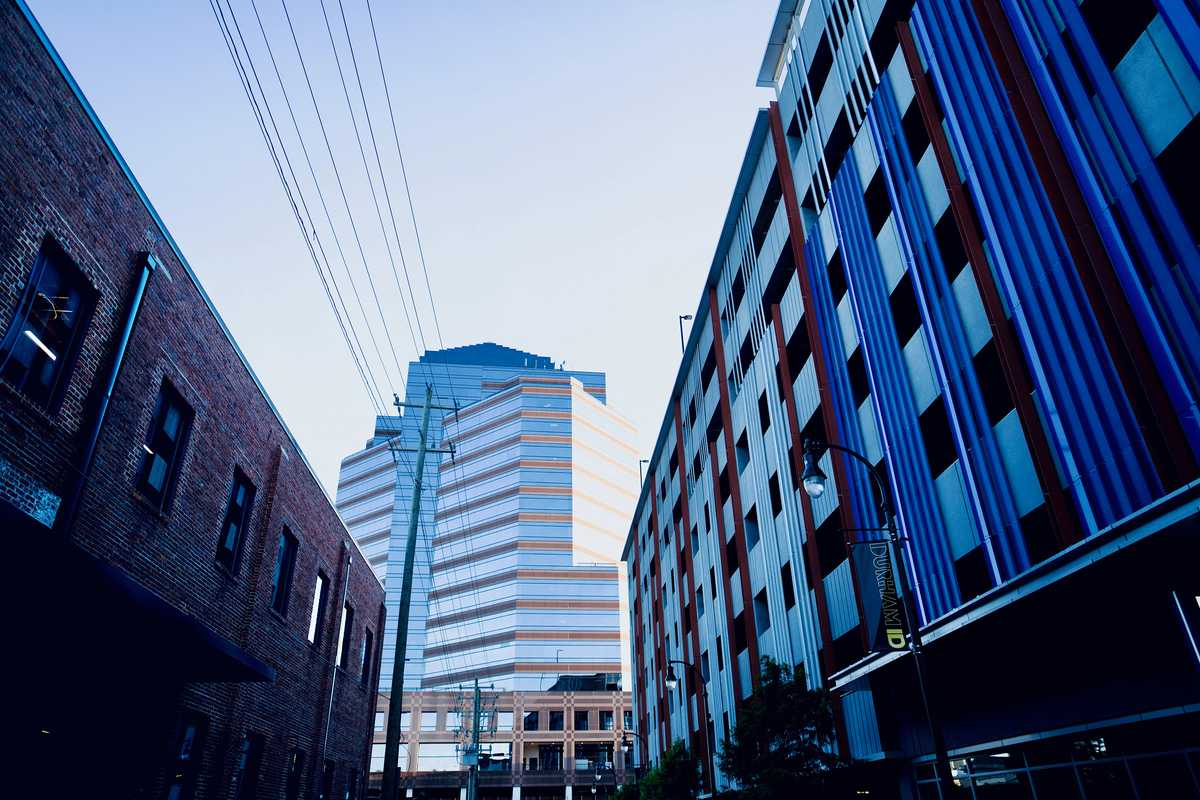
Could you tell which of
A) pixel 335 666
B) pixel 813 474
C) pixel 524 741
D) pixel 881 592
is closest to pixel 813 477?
pixel 813 474

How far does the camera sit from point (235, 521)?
60.3 ft

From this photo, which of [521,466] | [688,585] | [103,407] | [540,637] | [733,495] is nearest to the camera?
[103,407]

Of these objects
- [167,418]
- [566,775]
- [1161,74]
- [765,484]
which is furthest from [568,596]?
[1161,74]

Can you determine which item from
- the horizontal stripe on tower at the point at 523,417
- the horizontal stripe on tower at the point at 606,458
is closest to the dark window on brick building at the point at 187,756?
the horizontal stripe on tower at the point at 523,417

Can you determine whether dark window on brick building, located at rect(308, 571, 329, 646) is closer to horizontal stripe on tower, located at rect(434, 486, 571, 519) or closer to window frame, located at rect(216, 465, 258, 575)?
window frame, located at rect(216, 465, 258, 575)

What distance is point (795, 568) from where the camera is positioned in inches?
937

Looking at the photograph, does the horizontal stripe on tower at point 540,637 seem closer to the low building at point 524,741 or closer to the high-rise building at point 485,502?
the high-rise building at point 485,502

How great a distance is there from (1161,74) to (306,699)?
25647 mm

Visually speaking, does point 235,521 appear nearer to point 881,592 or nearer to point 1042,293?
point 881,592

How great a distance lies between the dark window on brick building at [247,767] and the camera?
18.1 m

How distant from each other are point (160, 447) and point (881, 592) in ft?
46.3

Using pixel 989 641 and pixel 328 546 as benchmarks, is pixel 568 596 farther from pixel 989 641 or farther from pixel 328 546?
pixel 989 641

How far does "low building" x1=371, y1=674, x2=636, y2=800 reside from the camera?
77.8m

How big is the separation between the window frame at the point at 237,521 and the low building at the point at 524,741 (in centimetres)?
6502
